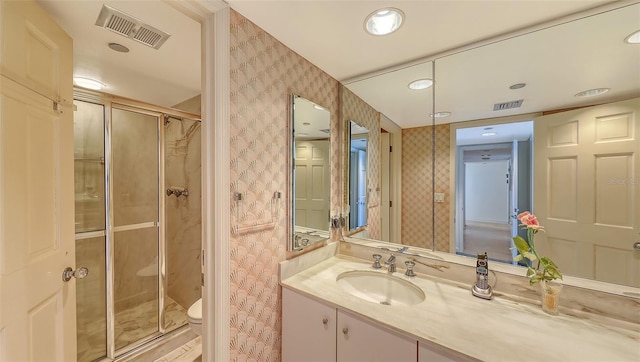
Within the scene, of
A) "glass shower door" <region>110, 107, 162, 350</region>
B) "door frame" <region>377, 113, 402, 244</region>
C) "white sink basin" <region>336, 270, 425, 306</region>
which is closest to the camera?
"white sink basin" <region>336, 270, 425, 306</region>

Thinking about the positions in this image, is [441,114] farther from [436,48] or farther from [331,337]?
[331,337]

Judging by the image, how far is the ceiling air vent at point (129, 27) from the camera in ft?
3.56

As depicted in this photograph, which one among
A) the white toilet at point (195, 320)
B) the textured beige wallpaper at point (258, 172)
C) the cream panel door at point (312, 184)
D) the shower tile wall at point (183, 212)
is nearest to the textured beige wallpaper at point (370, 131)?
the cream panel door at point (312, 184)

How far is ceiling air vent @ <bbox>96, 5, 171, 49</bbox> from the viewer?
108 centimetres

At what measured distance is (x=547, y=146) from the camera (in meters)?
1.21

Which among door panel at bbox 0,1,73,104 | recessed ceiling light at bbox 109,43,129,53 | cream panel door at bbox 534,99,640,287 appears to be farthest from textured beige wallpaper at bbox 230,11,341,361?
cream panel door at bbox 534,99,640,287

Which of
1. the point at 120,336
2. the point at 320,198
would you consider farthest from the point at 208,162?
the point at 120,336

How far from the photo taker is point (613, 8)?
39.0 inches

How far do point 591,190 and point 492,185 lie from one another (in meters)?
0.39

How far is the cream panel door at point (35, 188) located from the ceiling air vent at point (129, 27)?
20 centimetres

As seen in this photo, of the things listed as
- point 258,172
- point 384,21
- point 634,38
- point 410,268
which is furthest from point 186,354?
point 634,38

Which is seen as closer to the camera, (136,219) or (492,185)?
(492,185)

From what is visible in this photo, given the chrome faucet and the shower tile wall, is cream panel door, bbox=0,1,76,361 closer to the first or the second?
the shower tile wall

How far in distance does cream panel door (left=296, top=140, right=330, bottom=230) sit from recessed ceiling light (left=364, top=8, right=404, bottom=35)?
29.0 inches
